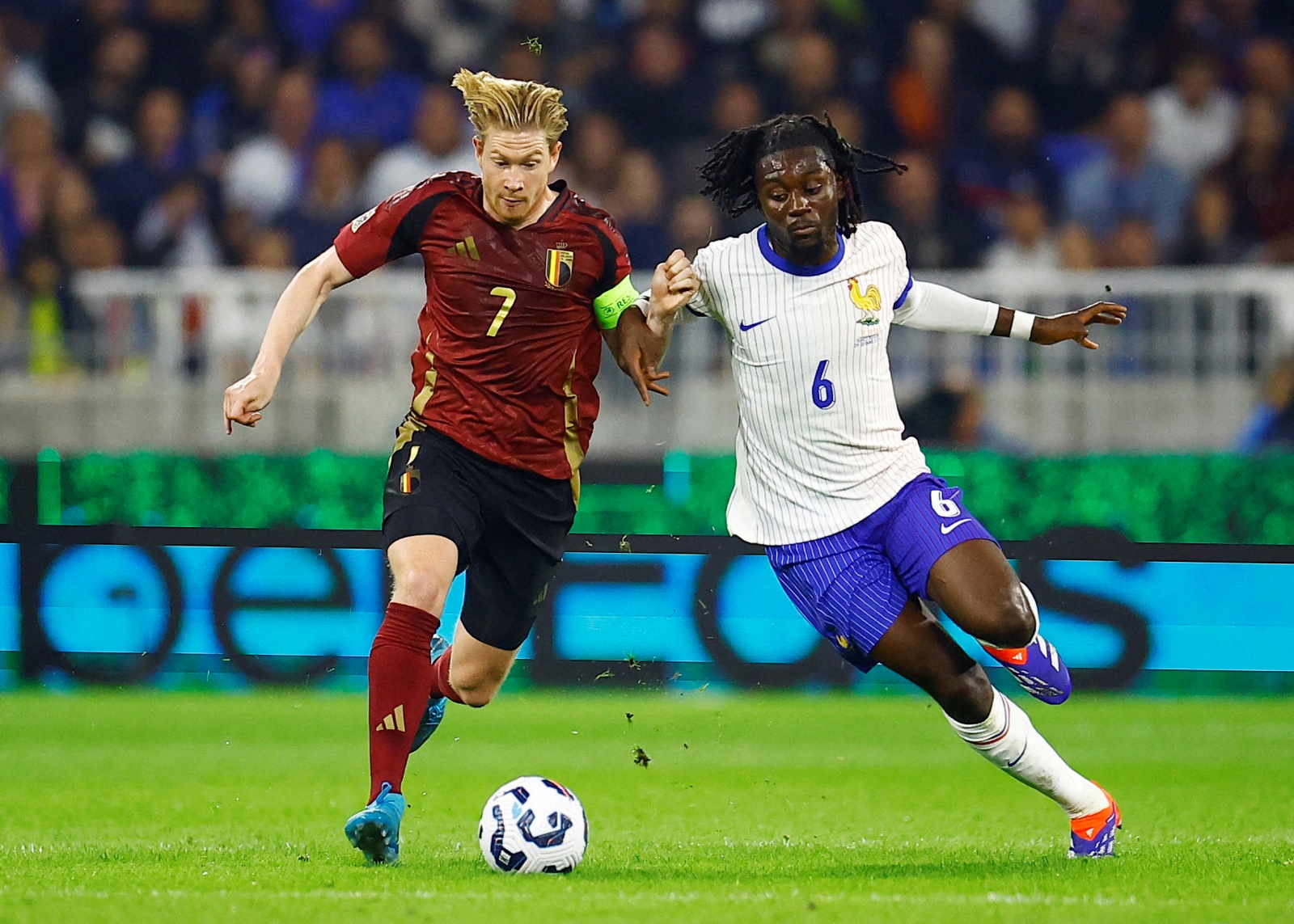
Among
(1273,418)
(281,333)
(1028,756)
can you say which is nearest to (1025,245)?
(1273,418)

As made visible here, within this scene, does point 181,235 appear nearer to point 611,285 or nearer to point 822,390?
point 611,285

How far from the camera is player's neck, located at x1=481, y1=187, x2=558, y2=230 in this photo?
555cm

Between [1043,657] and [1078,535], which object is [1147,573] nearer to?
[1078,535]

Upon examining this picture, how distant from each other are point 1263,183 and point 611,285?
324 inches

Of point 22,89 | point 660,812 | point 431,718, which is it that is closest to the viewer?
point 431,718

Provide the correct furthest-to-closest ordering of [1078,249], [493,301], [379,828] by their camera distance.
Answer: [1078,249] → [493,301] → [379,828]

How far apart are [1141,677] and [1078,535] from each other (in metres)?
0.78

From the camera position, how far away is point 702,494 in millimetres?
10523

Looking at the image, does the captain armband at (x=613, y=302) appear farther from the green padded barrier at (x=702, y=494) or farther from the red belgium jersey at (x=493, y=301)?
the green padded barrier at (x=702, y=494)

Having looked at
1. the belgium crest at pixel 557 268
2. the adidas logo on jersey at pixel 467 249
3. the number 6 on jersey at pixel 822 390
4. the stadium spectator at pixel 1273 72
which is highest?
the stadium spectator at pixel 1273 72

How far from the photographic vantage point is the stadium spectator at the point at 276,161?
42.7 ft

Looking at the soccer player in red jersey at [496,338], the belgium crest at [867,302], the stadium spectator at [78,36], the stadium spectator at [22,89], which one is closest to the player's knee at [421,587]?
the soccer player in red jersey at [496,338]

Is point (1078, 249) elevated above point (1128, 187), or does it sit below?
below

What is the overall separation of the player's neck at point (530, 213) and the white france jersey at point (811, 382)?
0.52 metres
